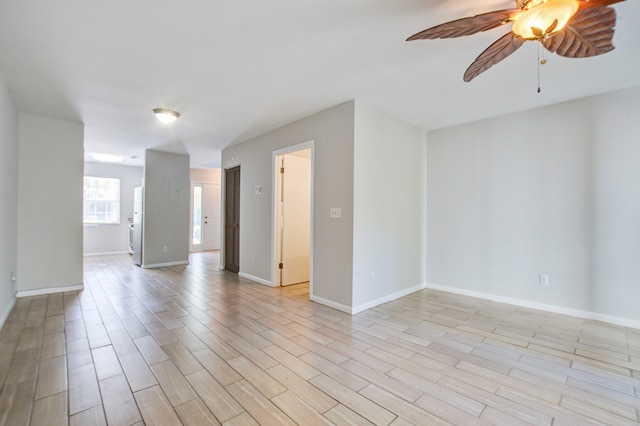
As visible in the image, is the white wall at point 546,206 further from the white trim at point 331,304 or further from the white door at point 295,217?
the white door at point 295,217

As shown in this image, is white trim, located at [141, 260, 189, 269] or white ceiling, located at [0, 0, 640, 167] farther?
white trim, located at [141, 260, 189, 269]

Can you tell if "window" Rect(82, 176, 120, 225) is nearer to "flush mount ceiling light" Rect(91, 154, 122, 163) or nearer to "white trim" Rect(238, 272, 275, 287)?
"flush mount ceiling light" Rect(91, 154, 122, 163)

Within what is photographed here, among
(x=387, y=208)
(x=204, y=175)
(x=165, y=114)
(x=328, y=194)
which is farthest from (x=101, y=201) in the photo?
(x=387, y=208)

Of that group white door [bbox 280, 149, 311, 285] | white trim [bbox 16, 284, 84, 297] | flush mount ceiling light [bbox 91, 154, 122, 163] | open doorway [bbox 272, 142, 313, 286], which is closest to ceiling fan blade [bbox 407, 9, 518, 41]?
open doorway [bbox 272, 142, 313, 286]

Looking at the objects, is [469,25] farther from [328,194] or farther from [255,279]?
[255,279]

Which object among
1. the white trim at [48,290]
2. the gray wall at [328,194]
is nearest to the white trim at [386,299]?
the gray wall at [328,194]

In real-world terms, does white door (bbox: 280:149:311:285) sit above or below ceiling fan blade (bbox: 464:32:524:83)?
below

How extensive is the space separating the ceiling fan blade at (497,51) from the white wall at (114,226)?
887 cm

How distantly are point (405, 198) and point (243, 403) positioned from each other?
11.0 ft

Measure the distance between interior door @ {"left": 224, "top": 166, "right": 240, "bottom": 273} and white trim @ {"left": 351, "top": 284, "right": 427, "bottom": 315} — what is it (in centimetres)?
296

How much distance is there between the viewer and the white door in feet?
15.6

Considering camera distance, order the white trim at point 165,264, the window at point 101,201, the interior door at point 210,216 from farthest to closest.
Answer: the interior door at point 210,216
the window at point 101,201
the white trim at point 165,264

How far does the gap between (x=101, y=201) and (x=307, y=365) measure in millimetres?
8234

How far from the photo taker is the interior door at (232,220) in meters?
5.75
